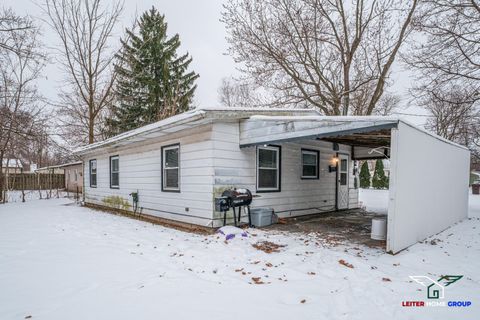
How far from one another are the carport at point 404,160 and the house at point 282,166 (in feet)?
0.06

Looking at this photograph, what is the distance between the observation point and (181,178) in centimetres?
744

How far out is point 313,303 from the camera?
2.96 meters

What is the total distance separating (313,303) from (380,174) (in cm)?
2472

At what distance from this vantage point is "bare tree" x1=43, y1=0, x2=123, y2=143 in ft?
53.3

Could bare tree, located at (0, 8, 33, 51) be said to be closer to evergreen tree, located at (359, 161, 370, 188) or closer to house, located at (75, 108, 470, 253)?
house, located at (75, 108, 470, 253)

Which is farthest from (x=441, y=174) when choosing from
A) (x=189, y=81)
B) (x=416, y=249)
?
(x=189, y=81)

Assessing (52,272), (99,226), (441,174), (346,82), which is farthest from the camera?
(346,82)

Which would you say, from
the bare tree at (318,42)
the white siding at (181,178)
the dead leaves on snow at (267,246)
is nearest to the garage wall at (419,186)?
the dead leaves on snow at (267,246)

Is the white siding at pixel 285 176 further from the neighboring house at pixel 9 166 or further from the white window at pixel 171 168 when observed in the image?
the neighboring house at pixel 9 166

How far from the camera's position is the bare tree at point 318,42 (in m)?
12.4

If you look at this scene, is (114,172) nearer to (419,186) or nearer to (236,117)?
(236,117)

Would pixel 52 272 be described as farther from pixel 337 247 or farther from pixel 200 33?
pixel 200 33

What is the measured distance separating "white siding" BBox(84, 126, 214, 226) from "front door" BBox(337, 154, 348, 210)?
19.4 feet

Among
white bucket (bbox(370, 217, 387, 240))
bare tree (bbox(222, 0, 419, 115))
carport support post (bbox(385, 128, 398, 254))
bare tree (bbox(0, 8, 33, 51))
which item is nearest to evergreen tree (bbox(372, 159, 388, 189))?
bare tree (bbox(222, 0, 419, 115))
